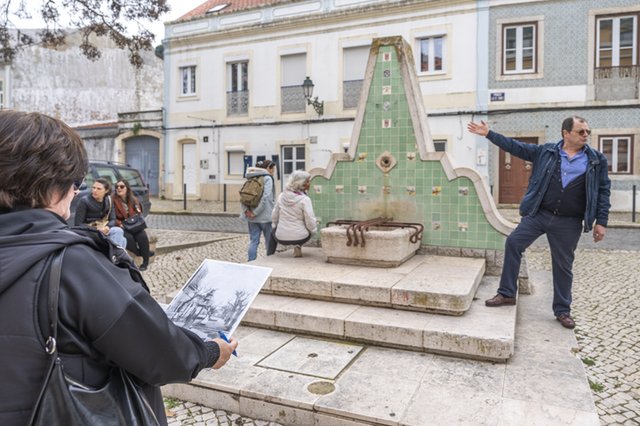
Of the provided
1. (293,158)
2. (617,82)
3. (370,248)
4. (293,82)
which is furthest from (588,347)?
(293,82)

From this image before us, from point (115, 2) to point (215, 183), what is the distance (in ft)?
41.5

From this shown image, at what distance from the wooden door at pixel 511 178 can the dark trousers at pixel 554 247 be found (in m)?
12.8

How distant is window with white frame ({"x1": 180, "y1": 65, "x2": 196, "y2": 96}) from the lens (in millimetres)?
21828

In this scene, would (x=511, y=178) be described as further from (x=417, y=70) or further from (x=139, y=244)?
(x=139, y=244)

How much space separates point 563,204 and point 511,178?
1310cm

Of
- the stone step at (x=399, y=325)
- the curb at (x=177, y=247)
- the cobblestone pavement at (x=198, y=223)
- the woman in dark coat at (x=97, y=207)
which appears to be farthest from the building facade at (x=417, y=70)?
the stone step at (x=399, y=325)

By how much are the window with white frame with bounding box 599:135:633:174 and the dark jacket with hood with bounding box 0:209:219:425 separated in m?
16.9

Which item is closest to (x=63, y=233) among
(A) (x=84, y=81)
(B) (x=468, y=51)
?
(B) (x=468, y=51)

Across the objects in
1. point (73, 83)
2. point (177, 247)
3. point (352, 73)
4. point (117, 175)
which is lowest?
point (177, 247)

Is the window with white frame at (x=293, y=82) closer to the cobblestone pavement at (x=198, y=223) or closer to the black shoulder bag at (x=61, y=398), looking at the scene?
the cobblestone pavement at (x=198, y=223)

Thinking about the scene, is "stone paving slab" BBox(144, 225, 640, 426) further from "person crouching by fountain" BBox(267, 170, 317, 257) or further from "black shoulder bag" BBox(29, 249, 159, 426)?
"black shoulder bag" BBox(29, 249, 159, 426)

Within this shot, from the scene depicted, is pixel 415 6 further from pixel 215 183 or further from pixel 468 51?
pixel 215 183

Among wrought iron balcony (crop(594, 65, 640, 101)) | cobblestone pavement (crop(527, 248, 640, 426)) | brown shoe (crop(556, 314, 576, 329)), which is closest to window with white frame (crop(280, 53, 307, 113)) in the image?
wrought iron balcony (crop(594, 65, 640, 101))

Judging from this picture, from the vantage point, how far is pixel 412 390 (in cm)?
323
